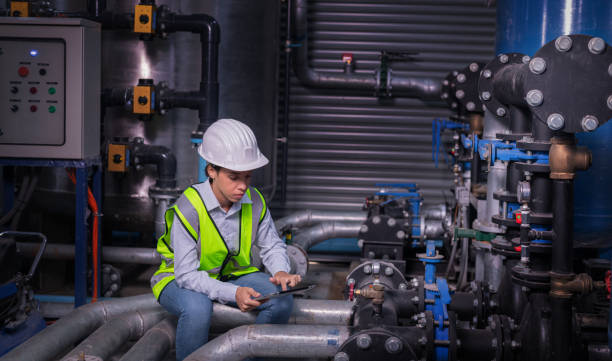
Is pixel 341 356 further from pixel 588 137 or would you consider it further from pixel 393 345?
pixel 588 137

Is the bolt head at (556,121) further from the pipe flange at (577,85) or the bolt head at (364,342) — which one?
the bolt head at (364,342)

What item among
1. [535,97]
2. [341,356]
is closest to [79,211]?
[341,356]

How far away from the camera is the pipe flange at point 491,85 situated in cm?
391

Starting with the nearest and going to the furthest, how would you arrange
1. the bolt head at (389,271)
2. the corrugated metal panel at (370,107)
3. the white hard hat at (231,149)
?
the white hard hat at (231,149) < the bolt head at (389,271) < the corrugated metal panel at (370,107)

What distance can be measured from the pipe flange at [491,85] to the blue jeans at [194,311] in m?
1.70

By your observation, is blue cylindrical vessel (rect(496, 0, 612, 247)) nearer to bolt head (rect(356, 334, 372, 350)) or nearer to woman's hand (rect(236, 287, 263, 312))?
bolt head (rect(356, 334, 372, 350))

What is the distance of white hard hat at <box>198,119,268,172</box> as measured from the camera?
122 inches

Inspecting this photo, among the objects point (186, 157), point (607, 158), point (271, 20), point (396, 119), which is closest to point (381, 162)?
point (396, 119)

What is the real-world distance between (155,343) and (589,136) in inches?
102

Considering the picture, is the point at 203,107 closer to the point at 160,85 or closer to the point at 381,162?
the point at 160,85

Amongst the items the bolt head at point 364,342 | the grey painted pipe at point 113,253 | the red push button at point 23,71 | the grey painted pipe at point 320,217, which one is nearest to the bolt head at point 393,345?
the bolt head at point 364,342

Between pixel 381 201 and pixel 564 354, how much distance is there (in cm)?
315

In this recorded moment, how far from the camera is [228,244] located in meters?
3.25

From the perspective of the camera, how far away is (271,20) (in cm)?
591
